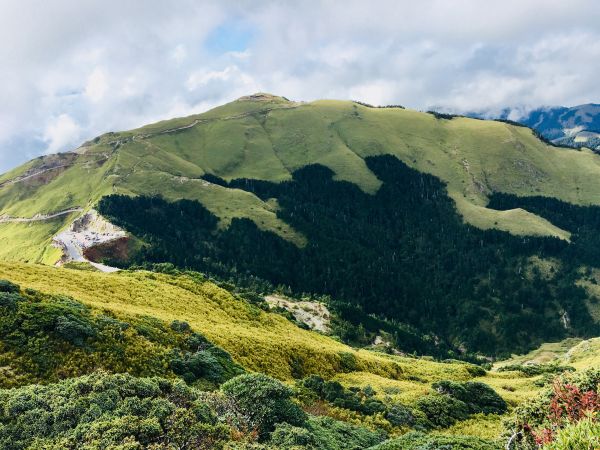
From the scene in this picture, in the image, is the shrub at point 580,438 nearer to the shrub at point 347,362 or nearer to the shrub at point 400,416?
the shrub at point 400,416

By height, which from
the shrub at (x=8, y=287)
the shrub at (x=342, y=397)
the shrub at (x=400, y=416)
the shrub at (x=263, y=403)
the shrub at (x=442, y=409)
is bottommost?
the shrub at (x=442, y=409)

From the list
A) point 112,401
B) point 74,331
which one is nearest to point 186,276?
point 74,331

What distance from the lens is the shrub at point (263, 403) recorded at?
28906 millimetres

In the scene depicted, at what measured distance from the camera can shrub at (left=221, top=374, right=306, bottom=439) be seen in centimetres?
2891

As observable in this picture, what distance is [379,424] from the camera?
141ft

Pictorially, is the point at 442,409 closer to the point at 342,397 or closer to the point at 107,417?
the point at 342,397

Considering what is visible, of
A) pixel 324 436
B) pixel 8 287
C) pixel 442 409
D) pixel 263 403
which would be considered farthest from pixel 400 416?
pixel 8 287

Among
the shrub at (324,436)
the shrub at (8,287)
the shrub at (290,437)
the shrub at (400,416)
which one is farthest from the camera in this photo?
the shrub at (400,416)

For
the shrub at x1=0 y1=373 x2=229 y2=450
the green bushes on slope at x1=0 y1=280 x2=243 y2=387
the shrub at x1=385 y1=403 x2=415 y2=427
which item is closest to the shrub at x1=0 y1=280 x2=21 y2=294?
the green bushes on slope at x1=0 y1=280 x2=243 y2=387

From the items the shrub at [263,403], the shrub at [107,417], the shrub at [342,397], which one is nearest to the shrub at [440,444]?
the shrub at [263,403]

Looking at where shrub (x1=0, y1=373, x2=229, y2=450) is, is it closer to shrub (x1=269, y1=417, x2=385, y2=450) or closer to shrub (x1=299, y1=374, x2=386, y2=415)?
shrub (x1=269, y1=417, x2=385, y2=450)

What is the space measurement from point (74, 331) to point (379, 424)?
94.7 ft

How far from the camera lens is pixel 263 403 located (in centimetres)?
2978

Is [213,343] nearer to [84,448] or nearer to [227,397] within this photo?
[227,397]
